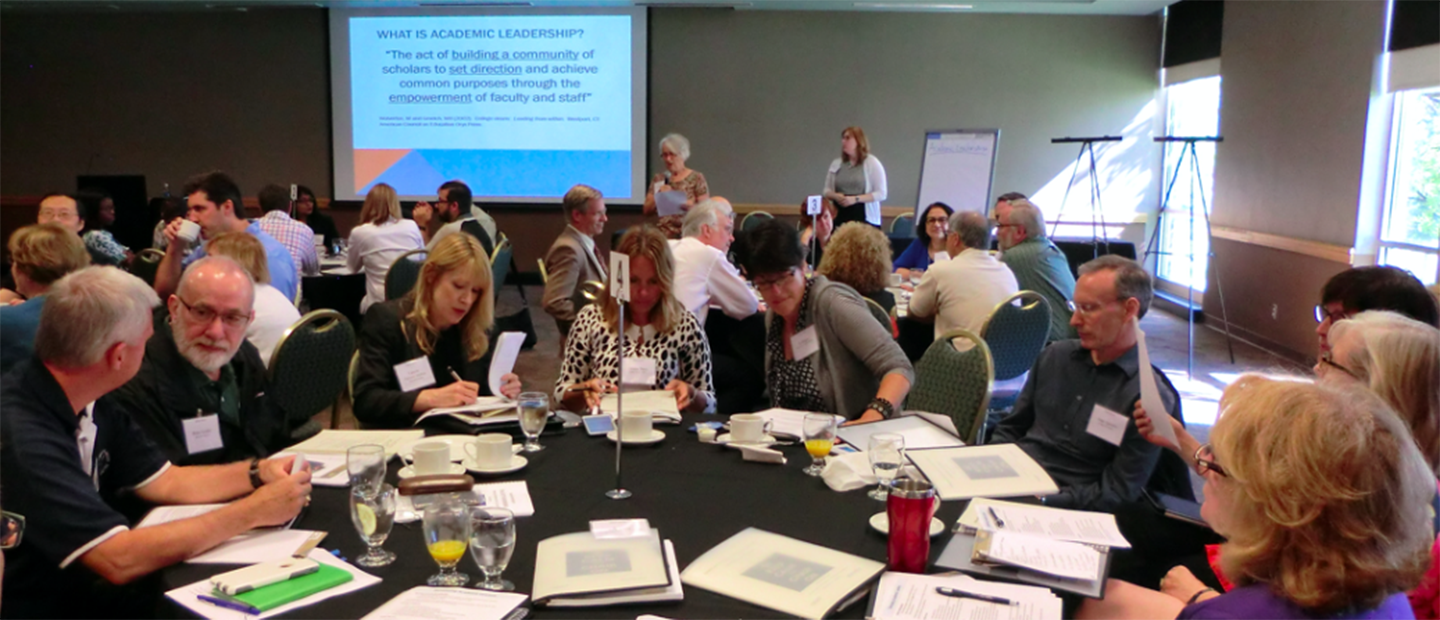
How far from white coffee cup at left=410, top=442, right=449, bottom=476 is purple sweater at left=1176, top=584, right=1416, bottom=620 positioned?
1476 millimetres

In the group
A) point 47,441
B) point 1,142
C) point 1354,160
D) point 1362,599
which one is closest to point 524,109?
point 1,142

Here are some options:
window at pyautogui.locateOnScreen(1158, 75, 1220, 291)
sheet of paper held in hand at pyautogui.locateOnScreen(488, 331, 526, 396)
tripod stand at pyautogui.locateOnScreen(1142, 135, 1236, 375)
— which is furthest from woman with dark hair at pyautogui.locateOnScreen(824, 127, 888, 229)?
sheet of paper held in hand at pyautogui.locateOnScreen(488, 331, 526, 396)

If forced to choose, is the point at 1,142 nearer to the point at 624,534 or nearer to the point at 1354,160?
the point at 624,534

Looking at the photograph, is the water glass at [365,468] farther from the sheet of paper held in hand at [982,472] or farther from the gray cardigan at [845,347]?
the gray cardigan at [845,347]

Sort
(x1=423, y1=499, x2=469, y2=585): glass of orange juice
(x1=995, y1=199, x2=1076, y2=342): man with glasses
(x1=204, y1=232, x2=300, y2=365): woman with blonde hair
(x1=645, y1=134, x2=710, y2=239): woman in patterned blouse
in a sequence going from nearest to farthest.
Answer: (x1=423, y1=499, x2=469, y2=585): glass of orange juice → (x1=204, y1=232, x2=300, y2=365): woman with blonde hair → (x1=995, y1=199, x2=1076, y2=342): man with glasses → (x1=645, y1=134, x2=710, y2=239): woman in patterned blouse

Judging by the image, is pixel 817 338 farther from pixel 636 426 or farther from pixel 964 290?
pixel 964 290

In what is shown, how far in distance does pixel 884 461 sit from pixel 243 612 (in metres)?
1.25

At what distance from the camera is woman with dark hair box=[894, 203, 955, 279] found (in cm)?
628

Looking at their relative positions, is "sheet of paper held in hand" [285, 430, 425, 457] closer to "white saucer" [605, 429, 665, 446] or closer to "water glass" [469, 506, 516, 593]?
"white saucer" [605, 429, 665, 446]

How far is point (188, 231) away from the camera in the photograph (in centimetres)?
473

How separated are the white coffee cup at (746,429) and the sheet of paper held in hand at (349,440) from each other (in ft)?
2.64

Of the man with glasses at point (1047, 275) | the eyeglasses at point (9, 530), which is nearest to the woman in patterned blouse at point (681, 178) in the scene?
the man with glasses at point (1047, 275)

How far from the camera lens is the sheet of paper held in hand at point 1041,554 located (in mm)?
1650

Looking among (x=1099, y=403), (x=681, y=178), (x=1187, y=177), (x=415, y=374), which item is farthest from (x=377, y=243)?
(x=1187, y=177)
